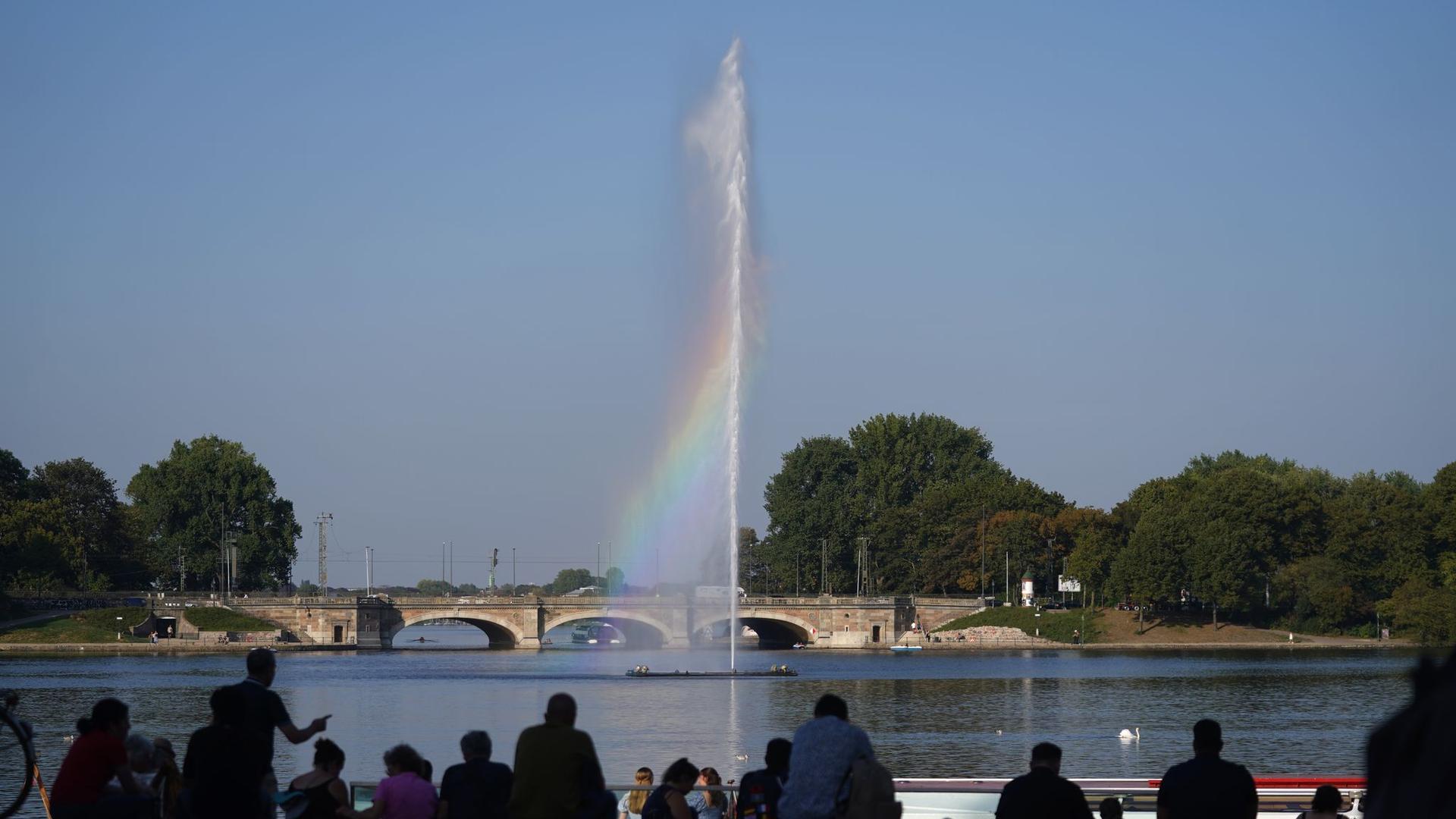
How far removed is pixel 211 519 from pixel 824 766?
5189 inches

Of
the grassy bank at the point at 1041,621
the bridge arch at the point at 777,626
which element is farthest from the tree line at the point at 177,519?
the grassy bank at the point at 1041,621

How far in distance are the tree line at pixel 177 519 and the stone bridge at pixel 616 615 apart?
1680 cm

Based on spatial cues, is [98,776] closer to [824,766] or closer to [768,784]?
[768,784]

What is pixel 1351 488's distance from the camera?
118062 mm

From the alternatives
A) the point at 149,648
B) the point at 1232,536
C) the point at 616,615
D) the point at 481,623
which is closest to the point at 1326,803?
the point at 1232,536

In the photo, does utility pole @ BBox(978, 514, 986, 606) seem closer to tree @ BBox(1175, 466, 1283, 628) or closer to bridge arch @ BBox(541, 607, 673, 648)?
tree @ BBox(1175, 466, 1283, 628)

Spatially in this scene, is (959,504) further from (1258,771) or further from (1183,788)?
(1183,788)

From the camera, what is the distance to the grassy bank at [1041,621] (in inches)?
4437

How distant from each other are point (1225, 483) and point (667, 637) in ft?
132

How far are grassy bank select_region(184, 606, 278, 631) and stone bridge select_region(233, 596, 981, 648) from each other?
2.68 feet

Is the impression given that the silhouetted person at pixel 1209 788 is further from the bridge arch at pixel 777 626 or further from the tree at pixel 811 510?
the tree at pixel 811 510

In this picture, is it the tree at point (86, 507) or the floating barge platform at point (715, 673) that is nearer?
the floating barge platform at point (715, 673)

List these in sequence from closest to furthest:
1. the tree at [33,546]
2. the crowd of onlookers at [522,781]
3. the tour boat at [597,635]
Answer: the crowd of onlookers at [522,781] → the tree at [33,546] → the tour boat at [597,635]

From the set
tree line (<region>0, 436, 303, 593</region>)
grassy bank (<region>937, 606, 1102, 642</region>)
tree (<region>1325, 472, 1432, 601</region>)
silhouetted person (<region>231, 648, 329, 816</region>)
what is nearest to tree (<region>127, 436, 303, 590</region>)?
tree line (<region>0, 436, 303, 593</region>)
